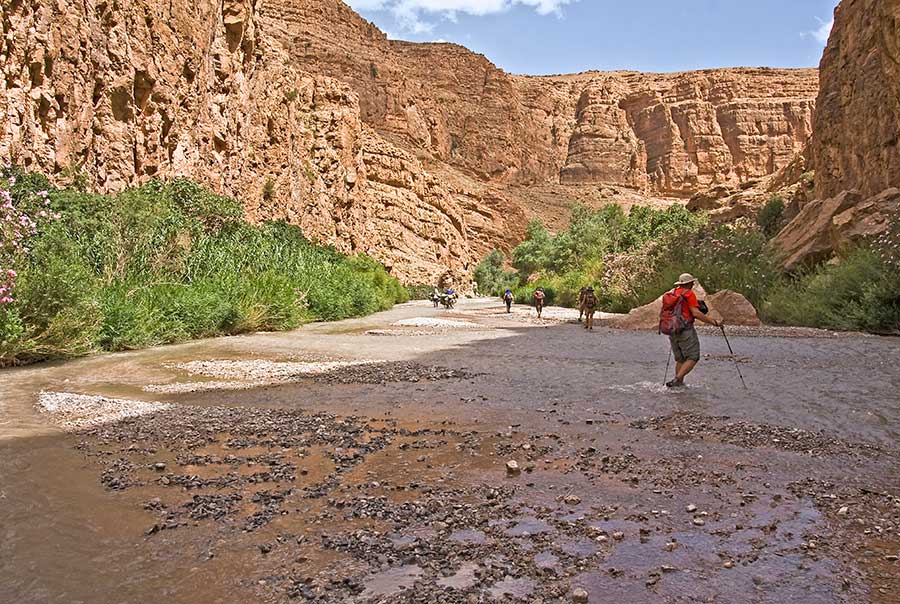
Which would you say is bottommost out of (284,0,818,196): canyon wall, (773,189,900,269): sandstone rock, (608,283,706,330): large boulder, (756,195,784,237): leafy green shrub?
(608,283,706,330): large boulder

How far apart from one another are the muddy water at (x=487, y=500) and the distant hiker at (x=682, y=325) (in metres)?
0.32

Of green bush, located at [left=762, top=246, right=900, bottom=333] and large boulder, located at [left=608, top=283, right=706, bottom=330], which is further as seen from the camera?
large boulder, located at [left=608, top=283, right=706, bottom=330]

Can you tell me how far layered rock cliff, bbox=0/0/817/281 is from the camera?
22406 millimetres

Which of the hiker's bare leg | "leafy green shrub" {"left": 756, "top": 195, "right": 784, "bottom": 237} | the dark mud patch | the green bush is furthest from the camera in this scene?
"leafy green shrub" {"left": 756, "top": 195, "right": 784, "bottom": 237}

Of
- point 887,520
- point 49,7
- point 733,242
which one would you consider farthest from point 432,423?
point 49,7

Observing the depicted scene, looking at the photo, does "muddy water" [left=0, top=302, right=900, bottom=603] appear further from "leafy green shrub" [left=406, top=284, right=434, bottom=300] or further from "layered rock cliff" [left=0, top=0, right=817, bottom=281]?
"leafy green shrub" [left=406, top=284, right=434, bottom=300]

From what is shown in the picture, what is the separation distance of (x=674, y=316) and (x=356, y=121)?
5689cm

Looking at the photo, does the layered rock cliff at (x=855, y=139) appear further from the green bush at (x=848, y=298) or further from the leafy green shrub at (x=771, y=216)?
the leafy green shrub at (x=771, y=216)

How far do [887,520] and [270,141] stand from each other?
41008 mm

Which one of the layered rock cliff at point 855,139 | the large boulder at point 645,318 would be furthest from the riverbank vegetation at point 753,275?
the large boulder at point 645,318

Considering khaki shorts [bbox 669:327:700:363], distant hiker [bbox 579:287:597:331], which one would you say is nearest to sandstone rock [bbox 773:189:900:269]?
distant hiker [bbox 579:287:597:331]

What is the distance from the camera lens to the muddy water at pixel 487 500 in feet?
8.54

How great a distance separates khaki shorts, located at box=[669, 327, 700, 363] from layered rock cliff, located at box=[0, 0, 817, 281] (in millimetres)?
19124

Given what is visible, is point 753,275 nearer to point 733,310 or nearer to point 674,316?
point 733,310
